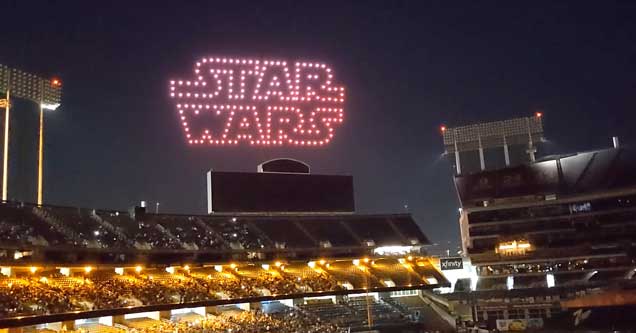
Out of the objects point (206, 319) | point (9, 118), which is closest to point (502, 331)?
point (206, 319)

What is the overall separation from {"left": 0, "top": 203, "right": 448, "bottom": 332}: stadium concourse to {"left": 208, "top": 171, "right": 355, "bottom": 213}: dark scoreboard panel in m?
1.11

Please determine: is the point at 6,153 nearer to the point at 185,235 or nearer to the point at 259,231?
the point at 185,235

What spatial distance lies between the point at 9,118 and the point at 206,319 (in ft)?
55.2

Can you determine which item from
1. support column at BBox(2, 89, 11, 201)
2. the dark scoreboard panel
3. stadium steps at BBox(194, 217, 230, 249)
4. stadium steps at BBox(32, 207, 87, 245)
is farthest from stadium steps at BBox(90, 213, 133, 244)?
the dark scoreboard panel

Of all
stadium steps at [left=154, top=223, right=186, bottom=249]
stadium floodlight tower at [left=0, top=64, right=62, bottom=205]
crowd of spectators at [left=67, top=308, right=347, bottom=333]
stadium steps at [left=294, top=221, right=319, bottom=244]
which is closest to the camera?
crowd of spectators at [left=67, top=308, right=347, bottom=333]

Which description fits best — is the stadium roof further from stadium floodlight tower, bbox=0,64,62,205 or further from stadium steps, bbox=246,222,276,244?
stadium floodlight tower, bbox=0,64,62,205

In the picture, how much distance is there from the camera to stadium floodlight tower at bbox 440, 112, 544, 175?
68500 millimetres

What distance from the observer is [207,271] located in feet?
138

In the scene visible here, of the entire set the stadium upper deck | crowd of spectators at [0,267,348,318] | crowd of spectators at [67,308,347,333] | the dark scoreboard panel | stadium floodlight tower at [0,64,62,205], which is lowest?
crowd of spectators at [67,308,347,333]

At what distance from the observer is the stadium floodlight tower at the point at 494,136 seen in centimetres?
6850

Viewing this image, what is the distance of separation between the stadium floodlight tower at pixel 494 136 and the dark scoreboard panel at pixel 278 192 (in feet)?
80.4

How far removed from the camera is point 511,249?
2285 inches

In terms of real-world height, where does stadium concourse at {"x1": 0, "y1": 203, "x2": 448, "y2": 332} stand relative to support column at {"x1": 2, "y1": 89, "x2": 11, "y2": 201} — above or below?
below

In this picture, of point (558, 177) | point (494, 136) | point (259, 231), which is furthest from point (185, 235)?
point (494, 136)
